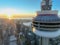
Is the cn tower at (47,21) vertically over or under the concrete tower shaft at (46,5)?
under

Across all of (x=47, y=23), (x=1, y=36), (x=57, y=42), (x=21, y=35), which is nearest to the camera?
(x=47, y=23)

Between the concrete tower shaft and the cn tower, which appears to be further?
the concrete tower shaft

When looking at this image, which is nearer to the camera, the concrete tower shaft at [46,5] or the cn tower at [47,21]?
the cn tower at [47,21]

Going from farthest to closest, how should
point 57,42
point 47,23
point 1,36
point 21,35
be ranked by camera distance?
point 21,35
point 1,36
point 57,42
point 47,23

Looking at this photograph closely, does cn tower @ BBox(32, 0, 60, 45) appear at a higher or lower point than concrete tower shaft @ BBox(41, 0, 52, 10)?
lower

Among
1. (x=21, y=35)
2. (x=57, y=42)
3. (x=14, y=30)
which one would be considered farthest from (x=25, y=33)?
(x=57, y=42)

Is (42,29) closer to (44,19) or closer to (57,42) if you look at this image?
(44,19)

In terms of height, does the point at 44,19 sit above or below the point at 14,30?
above

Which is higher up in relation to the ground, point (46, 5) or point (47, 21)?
point (46, 5)
